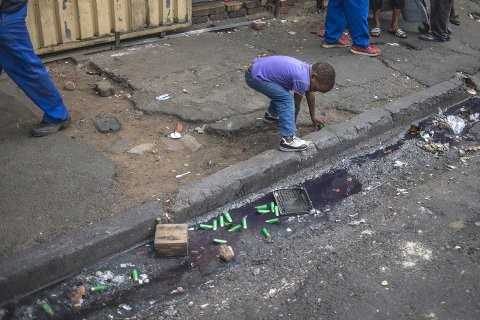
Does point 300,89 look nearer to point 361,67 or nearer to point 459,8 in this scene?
point 361,67

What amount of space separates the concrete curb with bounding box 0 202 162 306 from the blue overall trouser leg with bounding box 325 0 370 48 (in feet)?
13.9

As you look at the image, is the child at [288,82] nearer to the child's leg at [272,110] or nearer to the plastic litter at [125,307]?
the child's leg at [272,110]

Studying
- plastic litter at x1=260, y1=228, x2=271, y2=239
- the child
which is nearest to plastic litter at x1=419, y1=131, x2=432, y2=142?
the child

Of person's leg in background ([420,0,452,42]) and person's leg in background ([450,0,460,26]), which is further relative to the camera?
person's leg in background ([450,0,460,26])

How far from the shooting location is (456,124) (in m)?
5.84

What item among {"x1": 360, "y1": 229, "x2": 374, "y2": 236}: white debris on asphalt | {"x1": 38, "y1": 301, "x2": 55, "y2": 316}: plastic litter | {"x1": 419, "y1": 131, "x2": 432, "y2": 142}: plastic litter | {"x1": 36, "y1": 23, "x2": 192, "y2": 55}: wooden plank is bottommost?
{"x1": 38, "y1": 301, "x2": 55, "y2": 316}: plastic litter

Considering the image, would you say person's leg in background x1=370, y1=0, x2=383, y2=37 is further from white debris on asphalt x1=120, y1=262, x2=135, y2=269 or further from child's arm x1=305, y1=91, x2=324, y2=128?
white debris on asphalt x1=120, y1=262, x2=135, y2=269

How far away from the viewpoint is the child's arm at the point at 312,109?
4.77 metres

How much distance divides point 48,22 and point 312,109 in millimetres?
3241

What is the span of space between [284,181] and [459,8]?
675 centimetres

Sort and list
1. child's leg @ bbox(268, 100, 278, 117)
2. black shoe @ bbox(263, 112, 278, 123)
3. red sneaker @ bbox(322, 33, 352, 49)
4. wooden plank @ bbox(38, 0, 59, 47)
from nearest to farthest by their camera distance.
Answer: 1. child's leg @ bbox(268, 100, 278, 117)
2. black shoe @ bbox(263, 112, 278, 123)
3. wooden plank @ bbox(38, 0, 59, 47)
4. red sneaker @ bbox(322, 33, 352, 49)

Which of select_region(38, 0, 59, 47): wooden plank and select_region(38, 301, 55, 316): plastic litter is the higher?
select_region(38, 0, 59, 47): wooden plank

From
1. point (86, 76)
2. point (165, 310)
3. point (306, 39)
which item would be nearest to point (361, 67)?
point (306, 39)

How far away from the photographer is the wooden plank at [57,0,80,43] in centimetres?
608
